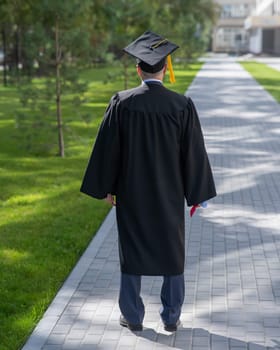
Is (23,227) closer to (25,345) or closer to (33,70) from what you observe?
(25,345)

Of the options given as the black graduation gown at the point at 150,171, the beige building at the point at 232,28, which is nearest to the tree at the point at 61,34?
the black graduation gown at the point at 150,171

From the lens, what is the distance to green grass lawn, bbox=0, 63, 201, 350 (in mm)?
5344

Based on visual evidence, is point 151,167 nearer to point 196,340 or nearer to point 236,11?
→ point 196,340

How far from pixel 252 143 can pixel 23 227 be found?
7064mm

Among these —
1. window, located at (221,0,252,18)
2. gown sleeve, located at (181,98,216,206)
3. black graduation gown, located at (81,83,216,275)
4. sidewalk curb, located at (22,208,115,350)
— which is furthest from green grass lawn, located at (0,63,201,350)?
window, located at (221,0,252,18)

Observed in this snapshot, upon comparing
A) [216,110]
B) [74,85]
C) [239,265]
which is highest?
[74,85]

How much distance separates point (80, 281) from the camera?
5.83m

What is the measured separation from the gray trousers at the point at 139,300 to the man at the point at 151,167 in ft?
0.04

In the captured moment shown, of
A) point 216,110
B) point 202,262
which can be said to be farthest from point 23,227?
point 216,110

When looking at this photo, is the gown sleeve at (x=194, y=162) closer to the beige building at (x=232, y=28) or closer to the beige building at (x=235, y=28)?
the beige building at (x=235, y=28)

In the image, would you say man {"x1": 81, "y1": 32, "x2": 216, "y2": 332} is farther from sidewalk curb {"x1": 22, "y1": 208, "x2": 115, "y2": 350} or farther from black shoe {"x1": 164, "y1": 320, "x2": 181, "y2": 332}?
sidewalk curb {"x1": 22, "y1": 208, "x2": 115, "y2": 350}

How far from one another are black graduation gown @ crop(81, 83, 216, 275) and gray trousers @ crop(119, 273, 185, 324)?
0.10 m

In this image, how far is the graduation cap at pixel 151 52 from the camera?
14.3ft

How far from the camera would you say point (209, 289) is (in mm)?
5613
